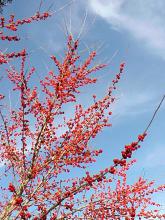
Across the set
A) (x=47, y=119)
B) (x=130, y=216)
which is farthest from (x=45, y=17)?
(x=130, y=216)

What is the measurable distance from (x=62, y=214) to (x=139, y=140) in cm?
450

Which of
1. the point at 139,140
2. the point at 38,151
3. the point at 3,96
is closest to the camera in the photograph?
the point at 139,140

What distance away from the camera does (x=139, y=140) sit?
4398 mm

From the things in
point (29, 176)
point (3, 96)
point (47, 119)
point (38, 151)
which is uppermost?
point (3, 96)

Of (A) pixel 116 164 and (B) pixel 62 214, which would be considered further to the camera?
(B) pixel 62 214

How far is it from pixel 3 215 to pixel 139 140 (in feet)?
15.5

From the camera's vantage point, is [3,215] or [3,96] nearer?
[3,215]

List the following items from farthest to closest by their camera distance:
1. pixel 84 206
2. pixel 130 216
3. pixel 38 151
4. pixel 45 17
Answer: pixel 45 17
pixel 38 151
pixel 84 206
pixel 130 216

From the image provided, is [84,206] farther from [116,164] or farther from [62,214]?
[116,164]

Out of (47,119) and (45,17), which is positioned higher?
(45,17)

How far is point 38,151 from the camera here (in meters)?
9.16

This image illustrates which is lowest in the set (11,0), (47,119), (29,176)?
(29,176)

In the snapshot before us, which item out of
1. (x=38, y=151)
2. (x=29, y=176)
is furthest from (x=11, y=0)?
(x=29, y=176)

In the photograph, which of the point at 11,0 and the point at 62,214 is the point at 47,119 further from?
the point at 11,0
